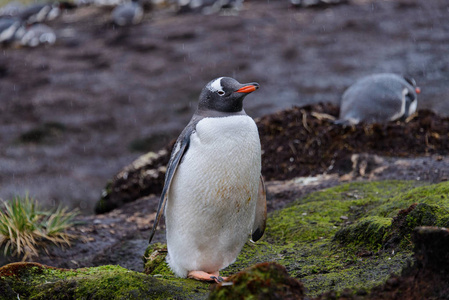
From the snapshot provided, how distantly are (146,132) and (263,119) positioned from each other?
5.79 meters

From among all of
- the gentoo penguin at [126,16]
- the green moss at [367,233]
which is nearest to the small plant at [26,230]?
the green moss at [367,233]

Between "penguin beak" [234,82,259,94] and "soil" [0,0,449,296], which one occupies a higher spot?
"penguin beak" [234,82,259,94]

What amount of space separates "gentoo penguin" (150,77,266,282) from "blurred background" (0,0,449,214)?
735cm

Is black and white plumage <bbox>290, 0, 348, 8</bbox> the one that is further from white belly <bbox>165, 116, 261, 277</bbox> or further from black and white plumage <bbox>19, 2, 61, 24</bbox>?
white belly <bbox>165, 116, 261, 277</bbox>

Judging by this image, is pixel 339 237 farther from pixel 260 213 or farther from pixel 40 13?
pixel 40 13

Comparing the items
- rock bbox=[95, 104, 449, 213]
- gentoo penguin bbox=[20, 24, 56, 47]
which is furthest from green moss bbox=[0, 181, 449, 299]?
gentoo penguin bbox=[20, 24, 56, 47]

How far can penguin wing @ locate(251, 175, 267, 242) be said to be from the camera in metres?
4.16

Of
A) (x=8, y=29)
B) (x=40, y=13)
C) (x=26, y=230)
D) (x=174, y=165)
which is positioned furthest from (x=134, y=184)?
(x=40, y=13)

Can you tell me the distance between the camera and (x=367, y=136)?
23.4 ft

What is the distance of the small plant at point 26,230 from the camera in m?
5.74

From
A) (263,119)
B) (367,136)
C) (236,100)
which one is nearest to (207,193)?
(236,100)

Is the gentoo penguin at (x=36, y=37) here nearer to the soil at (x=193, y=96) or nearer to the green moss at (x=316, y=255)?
the soil at (x=193, y=96)

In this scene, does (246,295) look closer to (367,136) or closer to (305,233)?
(305,233)

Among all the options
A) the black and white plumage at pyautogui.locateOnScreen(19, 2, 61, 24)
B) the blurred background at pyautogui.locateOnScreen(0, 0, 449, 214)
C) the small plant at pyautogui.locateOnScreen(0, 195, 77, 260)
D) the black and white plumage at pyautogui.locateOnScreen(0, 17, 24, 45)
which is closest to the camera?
the small plant at pyautogui.locateOnScreen(0, 195, 77, 260)
